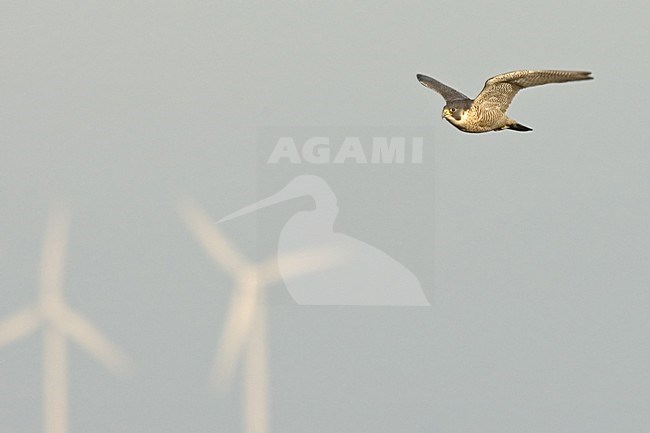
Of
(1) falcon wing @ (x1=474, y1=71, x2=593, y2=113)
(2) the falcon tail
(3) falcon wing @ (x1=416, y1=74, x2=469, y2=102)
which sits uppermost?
(3) falcon wing @ (x1=416, y1=74, x2=469, y2=102)

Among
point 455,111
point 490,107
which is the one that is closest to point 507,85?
point 490,107

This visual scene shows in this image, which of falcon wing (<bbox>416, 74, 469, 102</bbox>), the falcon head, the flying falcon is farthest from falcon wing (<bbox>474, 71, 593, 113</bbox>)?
falcon wing (<bbox>416, 74, 469, 102</bbox>)

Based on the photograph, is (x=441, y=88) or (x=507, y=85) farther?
(x=441, y=88)

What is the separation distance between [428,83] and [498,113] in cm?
440

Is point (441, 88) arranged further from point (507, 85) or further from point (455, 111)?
point (507, 85)

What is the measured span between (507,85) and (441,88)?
3836 mm

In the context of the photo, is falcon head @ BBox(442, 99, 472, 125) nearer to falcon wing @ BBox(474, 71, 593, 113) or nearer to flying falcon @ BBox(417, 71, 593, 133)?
flying falcon @ BBox(417, 71, 593, 133)

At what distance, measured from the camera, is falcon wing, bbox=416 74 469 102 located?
33.3 m

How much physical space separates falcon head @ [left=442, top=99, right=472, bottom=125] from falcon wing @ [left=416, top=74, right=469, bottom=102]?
1139 millimetres

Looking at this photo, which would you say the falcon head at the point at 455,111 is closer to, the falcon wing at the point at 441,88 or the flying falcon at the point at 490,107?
the flying falcon at the point at 490,107

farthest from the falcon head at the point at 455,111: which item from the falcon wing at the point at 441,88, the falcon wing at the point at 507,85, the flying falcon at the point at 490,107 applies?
the falcon wing at the point at 441,88

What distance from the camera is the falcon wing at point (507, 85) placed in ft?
97.7

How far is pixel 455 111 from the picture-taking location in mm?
Result: 30969

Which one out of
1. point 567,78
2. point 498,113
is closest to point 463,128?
point 498,113
